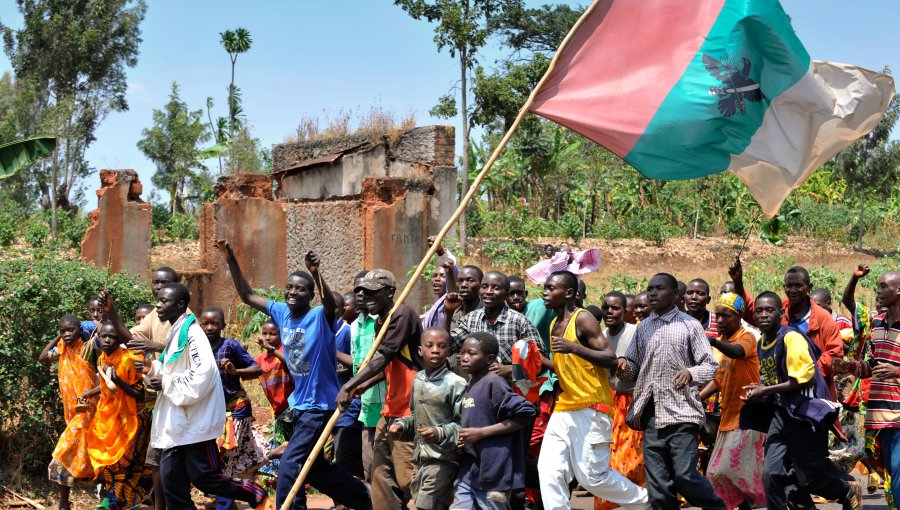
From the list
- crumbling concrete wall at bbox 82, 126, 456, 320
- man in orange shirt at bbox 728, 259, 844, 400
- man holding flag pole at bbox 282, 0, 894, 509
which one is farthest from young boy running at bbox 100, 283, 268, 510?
crumbling concrete wall at bbox 82, 126, 456, 320

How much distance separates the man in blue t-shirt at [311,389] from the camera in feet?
19.6

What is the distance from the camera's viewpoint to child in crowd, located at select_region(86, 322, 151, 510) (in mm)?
6711

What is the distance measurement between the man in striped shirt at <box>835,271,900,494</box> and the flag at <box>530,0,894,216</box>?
908 mm

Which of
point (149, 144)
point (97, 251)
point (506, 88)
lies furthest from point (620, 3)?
point (149, 144)

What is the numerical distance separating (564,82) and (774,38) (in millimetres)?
1459

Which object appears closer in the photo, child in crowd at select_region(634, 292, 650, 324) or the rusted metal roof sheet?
child in crowd at select_region(634, 292, 650, 324)

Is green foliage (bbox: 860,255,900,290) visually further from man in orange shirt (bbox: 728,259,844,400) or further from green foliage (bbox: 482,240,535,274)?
man in orange shirt (bbox: 728,259,844,400)

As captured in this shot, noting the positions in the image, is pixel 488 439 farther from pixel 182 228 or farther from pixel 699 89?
pixel 182 228

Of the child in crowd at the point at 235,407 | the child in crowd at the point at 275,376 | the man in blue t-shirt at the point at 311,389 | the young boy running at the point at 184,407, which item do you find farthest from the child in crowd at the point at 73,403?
the man in blue t-shirt at the point at 311,389

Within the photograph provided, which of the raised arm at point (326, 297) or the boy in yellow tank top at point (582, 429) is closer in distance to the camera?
the boy in yellow tank top at point (582, 429)

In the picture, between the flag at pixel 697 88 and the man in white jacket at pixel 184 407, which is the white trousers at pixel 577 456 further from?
the man in white jacket at pixel 184 407

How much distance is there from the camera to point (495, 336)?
19.8 feet

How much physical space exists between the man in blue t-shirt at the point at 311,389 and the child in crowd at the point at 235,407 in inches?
22.2

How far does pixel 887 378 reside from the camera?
19.0 feet
